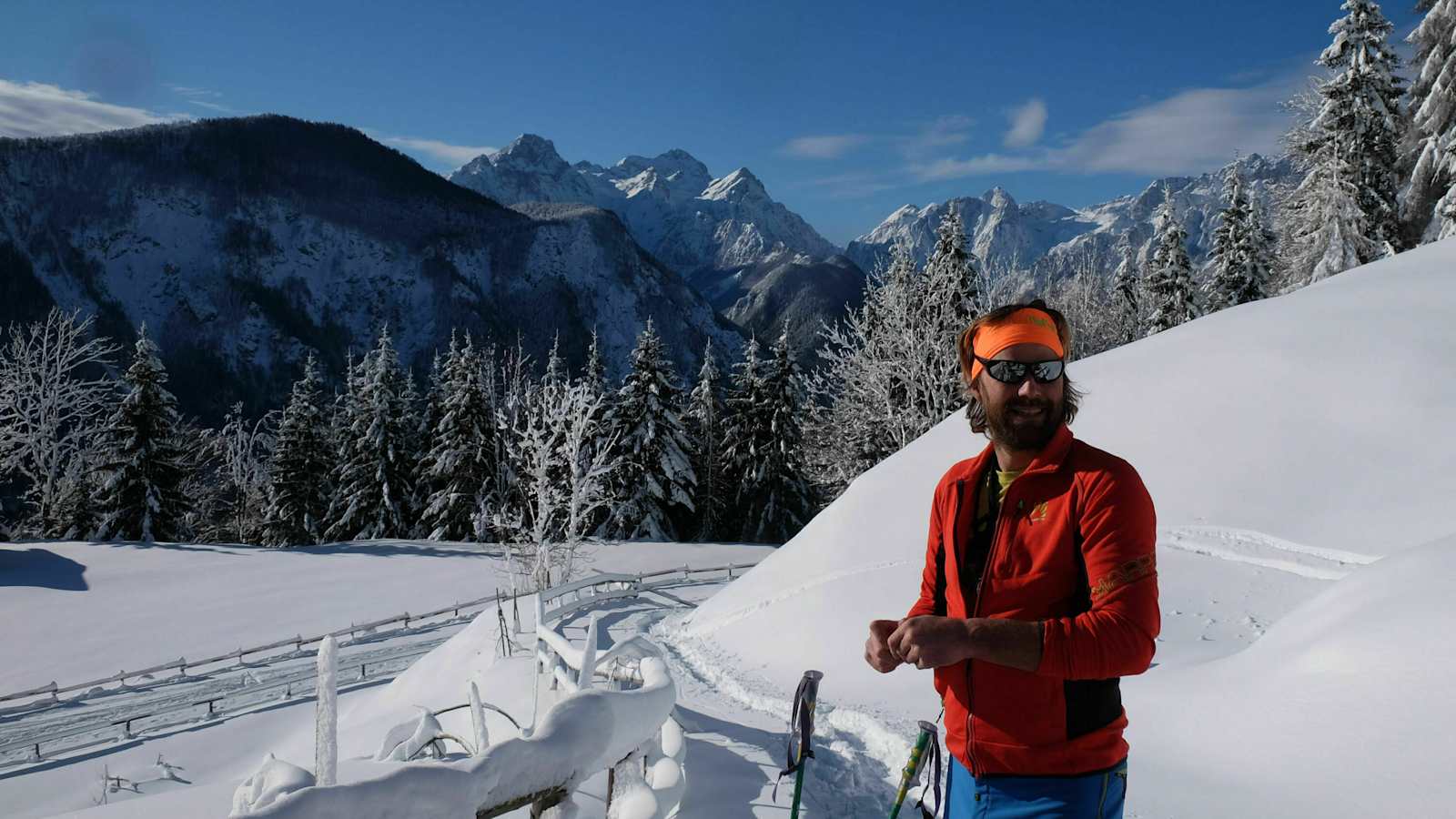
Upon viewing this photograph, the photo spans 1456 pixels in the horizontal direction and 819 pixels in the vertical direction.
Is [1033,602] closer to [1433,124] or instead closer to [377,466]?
[1433,124]

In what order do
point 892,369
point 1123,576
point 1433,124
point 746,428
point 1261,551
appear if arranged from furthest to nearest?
point 746,428, point 892,369, point 1433,124, point 1261,551, point 1123,576

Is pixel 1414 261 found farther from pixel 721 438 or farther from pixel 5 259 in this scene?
pixel 5 259

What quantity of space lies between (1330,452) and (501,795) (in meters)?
11.4

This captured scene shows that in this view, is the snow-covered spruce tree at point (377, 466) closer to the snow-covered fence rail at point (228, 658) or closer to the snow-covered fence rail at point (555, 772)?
the snow-covered fence rail at point (228, 658)

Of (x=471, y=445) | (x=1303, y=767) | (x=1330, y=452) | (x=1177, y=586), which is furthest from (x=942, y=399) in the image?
(x=471, y=445)

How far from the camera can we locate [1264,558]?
891 cm

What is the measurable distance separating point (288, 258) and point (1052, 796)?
575 ft

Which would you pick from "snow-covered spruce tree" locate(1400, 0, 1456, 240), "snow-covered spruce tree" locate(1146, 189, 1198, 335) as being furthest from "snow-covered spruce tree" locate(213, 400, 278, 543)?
"snow-covered spruce tree" locate(1400, 0, 1456, 240)

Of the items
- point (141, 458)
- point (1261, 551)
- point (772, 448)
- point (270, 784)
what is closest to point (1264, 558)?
point (1261, 551)

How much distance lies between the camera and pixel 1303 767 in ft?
14.8

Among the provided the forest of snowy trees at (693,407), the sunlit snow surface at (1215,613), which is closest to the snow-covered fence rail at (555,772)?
the sunlit snow surface at (1215,613)

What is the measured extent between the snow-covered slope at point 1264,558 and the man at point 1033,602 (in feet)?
9.95

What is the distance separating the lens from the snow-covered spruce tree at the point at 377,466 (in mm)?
37844

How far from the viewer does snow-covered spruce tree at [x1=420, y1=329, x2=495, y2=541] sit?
1410 inches
